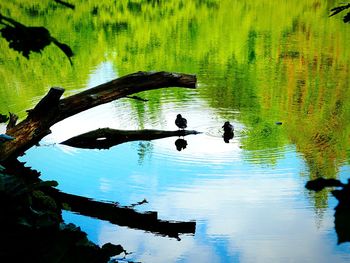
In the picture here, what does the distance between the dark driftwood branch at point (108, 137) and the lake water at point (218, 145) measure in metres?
0.16

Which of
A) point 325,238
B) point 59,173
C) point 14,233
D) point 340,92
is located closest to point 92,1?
point 340,92

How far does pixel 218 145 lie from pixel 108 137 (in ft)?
5.85

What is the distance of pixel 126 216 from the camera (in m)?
6.75

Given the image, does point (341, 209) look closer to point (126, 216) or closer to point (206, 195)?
point (126, 216)

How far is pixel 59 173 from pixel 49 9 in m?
26.3

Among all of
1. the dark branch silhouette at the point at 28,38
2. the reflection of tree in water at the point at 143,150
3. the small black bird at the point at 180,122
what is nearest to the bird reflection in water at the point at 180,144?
the small black bird at the point at 180,122

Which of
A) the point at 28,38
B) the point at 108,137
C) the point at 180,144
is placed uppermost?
the point at 28,38

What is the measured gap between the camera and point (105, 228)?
21.1 ft

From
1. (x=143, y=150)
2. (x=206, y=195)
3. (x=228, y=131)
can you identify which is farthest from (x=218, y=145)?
(x=206, y=195)

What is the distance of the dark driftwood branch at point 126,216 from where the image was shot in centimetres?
639

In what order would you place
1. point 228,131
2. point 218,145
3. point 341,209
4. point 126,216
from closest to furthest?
1. point 341,209
2. point 126,216
3. point 218,145
4. point 228,131

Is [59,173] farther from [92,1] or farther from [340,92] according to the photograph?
[92,1]

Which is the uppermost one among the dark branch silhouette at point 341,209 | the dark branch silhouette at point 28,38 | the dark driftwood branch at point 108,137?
the dark branch silhouette at point 28,38

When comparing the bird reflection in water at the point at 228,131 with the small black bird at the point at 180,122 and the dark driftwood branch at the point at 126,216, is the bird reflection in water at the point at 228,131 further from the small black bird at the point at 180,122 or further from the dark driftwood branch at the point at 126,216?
the dark driftwood branch at the point at 126,216
